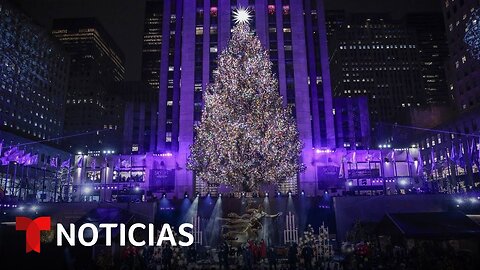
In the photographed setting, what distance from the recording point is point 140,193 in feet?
167

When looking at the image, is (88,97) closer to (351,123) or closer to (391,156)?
(351,123)

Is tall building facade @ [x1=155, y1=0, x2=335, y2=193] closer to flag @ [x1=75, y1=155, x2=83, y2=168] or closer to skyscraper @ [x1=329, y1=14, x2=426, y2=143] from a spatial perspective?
flag @ [x1=75, y1=155, x2=83, y2=168]

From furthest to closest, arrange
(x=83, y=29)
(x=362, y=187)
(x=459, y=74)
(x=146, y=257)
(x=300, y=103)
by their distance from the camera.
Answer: (x=83, y=29), (x=459, y=74), (x=300, y=103), (x=362, y=187), (x=146, y=257)

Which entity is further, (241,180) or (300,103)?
(300,103)

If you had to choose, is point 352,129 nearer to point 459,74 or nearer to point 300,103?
point 459,74

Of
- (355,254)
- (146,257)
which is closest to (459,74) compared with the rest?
(355,254)

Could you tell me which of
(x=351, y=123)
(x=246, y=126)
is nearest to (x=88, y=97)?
(x=351, y=123)

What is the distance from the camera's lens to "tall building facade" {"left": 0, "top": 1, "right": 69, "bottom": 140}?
301ft

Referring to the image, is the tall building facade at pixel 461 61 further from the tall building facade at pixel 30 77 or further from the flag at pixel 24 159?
the tall building facade at pixel 30 77

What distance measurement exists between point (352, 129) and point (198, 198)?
7474 centimetres

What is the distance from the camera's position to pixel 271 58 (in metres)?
61.9

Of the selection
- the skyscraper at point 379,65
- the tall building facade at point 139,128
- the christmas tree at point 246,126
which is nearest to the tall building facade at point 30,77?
the tall building facade at point 139,128

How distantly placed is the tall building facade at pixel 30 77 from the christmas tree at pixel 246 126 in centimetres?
5949

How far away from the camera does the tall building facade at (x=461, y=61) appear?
75.9m
